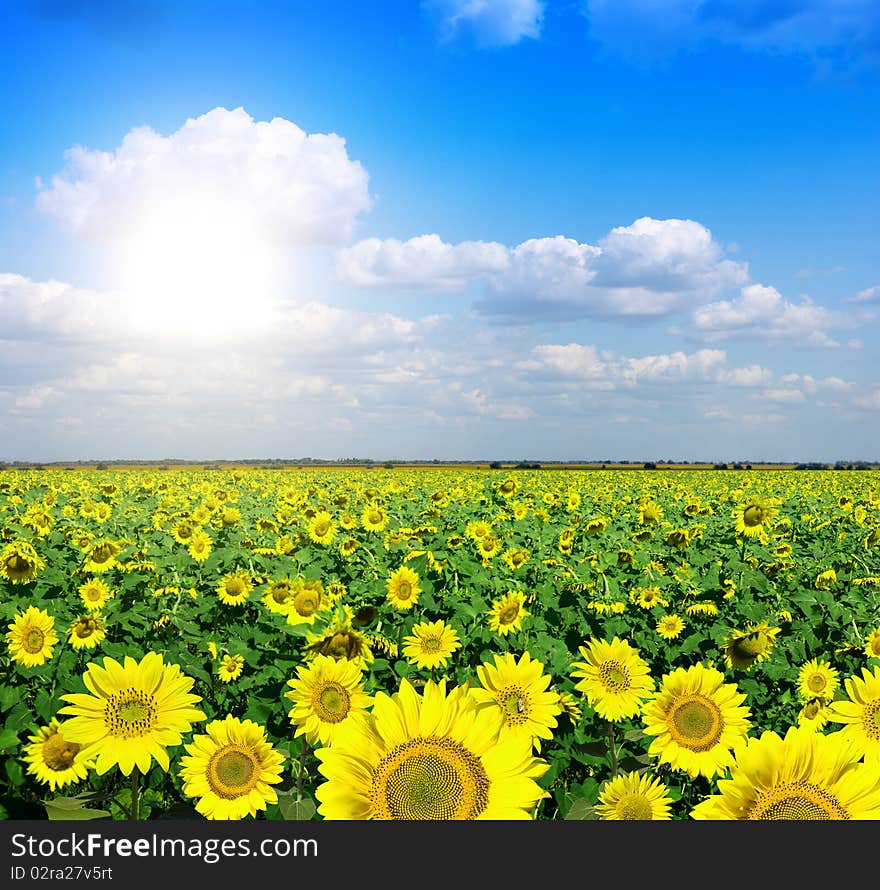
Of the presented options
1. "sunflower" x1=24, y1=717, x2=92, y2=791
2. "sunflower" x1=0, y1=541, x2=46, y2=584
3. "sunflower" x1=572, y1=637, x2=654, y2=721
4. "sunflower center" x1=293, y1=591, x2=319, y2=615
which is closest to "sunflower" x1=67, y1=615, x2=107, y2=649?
"sunflower" x1=24, y1=717, x2=92, y2=791

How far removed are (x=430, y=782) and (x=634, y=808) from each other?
2.54 feet

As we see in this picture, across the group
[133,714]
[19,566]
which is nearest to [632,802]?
[133,714]

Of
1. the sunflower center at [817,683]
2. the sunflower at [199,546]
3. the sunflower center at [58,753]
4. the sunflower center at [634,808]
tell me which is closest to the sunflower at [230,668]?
the sunflower center at [58,753]

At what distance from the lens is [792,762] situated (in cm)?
154

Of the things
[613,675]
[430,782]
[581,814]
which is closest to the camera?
[430,782]

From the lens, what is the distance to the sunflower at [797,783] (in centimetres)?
151

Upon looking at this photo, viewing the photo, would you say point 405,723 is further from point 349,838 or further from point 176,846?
point 176,846

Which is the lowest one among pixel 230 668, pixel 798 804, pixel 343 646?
pixel 230 668

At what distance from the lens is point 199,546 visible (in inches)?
332

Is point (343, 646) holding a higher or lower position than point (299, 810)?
higher

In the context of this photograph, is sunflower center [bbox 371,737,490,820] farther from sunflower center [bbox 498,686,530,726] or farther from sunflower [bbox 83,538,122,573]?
sunflower [bbox 83,538,122,573]

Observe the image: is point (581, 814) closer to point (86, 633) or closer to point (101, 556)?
point (86, 633)

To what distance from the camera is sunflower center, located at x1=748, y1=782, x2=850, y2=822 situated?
1490 mm

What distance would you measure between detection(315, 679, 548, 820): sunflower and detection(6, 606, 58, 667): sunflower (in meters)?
4.19
